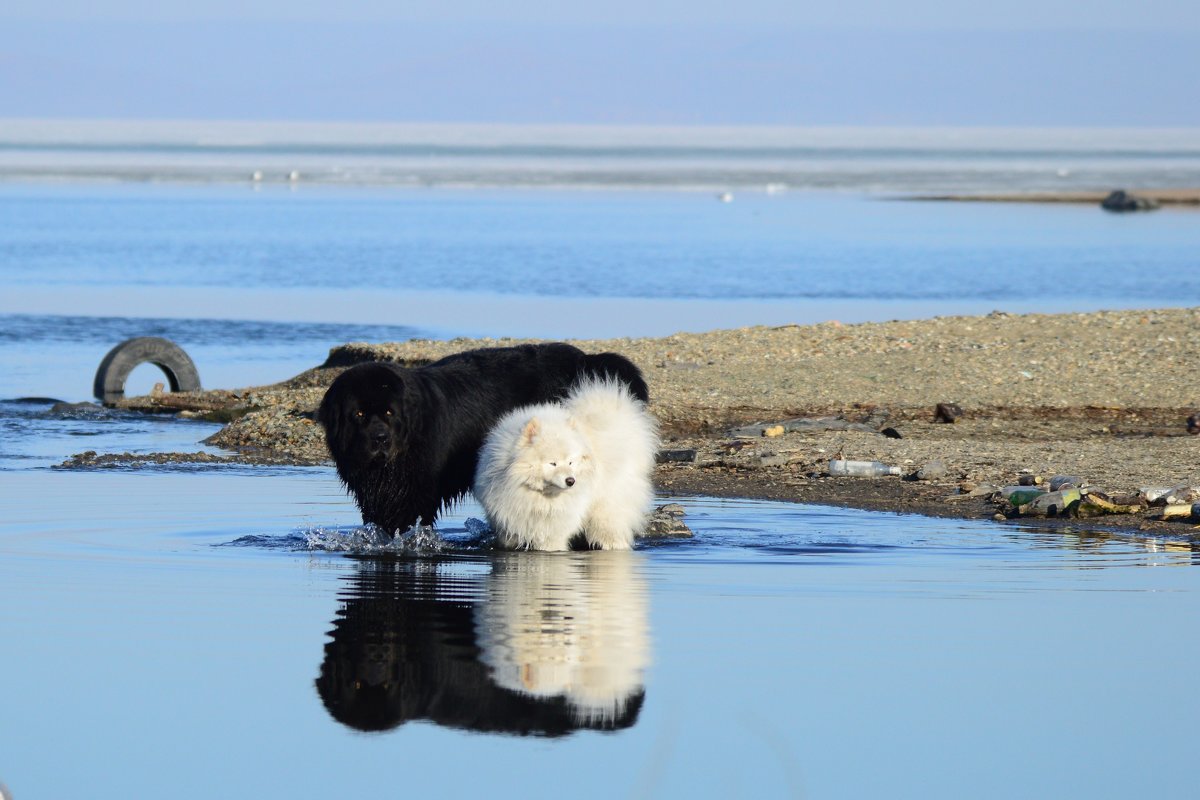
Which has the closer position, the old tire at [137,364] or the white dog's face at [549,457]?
the white dog's face at [549,457]

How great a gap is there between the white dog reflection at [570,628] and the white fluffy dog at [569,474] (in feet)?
0.53

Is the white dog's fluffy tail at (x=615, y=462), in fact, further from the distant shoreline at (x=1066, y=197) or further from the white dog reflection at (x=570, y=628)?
the distant shoreline at (x=1066, y=197)

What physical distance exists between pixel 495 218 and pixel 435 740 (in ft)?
173

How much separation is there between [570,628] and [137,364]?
40.7ft

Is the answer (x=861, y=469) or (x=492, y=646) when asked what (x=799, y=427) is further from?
(x=492, y=646)

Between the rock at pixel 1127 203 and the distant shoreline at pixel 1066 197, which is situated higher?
the distant shoreline at pixel 1066 197

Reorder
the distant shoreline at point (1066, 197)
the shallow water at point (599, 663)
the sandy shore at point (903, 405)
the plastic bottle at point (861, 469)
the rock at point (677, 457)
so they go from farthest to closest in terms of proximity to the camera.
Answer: the distant shoreline at point (1066, 197)
the rock at point (677, 457)
the plastic bottle at point (861, 469)
the sandy shore at point (903, 405)
the shallow water at point (599, 663)

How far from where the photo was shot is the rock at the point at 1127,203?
6419 cm

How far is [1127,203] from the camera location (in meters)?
64.6

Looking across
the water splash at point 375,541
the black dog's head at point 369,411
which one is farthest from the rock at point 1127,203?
the black dog's head at point 369,411

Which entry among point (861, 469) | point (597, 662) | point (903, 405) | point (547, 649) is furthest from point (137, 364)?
point (597, 662)

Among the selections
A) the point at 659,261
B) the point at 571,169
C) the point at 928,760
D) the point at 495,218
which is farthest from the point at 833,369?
the point at 571,169

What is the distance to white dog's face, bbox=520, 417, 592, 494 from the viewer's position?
9586mm

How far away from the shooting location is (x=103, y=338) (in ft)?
81.7
